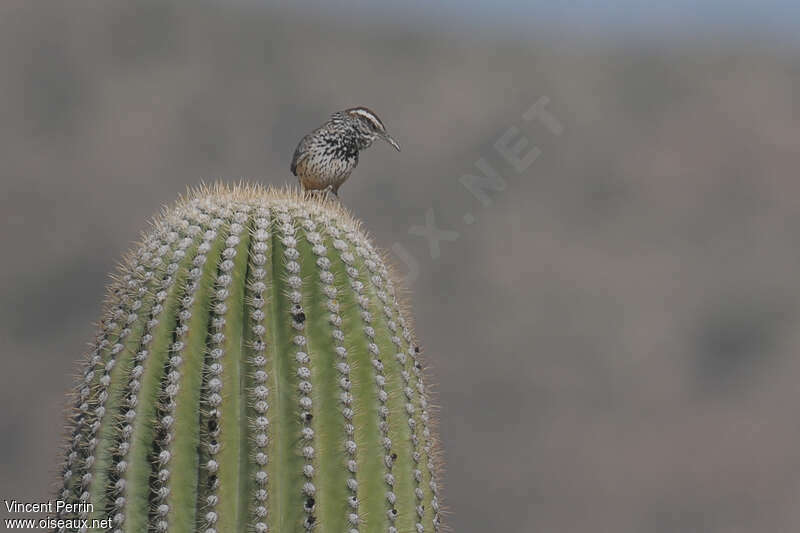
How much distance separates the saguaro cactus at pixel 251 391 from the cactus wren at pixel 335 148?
6.24 ft

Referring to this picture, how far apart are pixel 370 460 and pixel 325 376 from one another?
292 mm

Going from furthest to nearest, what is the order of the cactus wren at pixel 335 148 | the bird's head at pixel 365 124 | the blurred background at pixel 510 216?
the blurred background at pixel 510 216, the bird's head at pixel 365 124, the cactus wren at pixel 335 148

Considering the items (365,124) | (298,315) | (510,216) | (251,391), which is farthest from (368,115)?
(510,216)

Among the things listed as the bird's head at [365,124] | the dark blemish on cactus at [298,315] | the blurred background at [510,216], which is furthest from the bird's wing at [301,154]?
the blurred background at [510,216]

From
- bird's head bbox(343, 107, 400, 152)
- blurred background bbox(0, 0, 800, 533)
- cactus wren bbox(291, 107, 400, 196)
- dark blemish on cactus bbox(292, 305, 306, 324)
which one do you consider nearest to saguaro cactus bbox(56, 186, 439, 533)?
dark blemish on cactus bbox(292, 305, 306, 324)

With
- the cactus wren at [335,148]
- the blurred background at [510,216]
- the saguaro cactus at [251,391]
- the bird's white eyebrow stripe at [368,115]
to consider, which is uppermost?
the blurred background at [510,216]

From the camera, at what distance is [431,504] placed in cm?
427

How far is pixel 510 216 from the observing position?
82.4ft

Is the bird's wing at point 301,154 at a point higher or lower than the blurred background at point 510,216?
lower

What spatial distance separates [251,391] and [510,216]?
843 inches

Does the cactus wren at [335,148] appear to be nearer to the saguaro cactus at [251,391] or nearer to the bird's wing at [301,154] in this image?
the bird's wing at [301,154]

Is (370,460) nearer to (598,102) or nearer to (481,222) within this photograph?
(481,222)

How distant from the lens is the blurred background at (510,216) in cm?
1864

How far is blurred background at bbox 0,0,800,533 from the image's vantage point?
18641mm
